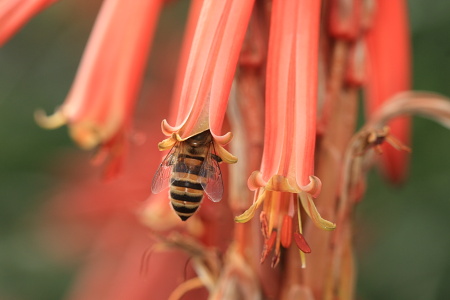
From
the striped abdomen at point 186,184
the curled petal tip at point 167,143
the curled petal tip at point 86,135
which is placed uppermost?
the curled petal tip at point 86,135

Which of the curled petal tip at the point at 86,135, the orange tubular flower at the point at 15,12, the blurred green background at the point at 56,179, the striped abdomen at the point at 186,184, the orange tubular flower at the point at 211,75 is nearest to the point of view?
the orange tubular flower at the point at 211,75

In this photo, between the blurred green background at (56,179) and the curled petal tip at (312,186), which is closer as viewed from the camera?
the curled petal tip at (312,186)

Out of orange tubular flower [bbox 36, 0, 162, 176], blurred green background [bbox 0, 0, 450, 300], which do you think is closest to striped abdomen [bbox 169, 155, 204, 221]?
orange tubular flower [bbox 36, 0, 162, 176]

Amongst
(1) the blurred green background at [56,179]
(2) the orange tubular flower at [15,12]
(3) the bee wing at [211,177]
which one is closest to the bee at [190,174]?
(3) the bee wing at [211,177]

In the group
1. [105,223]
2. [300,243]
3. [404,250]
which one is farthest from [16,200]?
[300,243]

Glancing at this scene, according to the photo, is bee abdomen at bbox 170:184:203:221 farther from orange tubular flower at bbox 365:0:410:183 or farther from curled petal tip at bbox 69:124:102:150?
orange tubular flower at bbox 365:0:410:183

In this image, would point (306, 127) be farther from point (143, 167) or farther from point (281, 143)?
point (143, 167)

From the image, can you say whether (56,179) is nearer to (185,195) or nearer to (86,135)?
(86,135)

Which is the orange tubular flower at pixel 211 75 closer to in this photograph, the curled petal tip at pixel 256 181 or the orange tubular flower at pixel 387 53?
the curled petal tip at pixel 256 181

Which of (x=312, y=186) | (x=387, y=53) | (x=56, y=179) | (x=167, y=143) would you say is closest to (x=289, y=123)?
(x=312, y=186)
